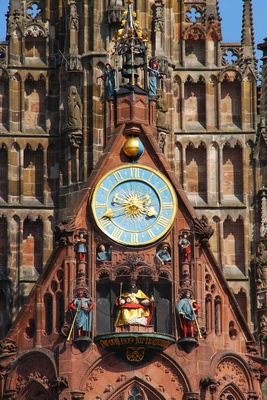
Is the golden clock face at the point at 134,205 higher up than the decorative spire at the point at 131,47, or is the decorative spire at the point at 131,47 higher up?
the decorative spire at the point at 131,47

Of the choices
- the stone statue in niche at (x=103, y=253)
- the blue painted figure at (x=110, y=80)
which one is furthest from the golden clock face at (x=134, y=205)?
the blue painted figure at (x=110, y=80)

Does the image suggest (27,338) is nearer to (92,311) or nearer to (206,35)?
(92,311)

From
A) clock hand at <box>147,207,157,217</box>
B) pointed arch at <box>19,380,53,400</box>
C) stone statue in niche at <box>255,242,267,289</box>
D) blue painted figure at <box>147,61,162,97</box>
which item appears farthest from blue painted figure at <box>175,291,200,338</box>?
blue painted figure at <box>147,61,162,97</box>

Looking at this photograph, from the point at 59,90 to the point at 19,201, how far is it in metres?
2.85

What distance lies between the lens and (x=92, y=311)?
5147 cm

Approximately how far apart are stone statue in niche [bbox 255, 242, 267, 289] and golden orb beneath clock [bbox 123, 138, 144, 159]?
17.0ft

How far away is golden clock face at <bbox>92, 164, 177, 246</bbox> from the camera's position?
51906 mm

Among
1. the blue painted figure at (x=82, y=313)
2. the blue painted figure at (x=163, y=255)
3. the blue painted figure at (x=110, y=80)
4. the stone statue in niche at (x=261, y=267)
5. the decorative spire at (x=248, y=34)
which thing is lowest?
the blue painted figure at (x=82, y=313)

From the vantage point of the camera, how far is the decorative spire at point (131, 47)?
53219mm

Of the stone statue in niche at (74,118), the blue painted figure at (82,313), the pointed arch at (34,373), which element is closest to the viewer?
the blue painted figure at (82,313)

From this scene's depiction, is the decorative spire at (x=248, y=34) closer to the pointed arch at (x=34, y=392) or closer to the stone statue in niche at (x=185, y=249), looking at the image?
the stone statue in niche at (x=185, y=249)

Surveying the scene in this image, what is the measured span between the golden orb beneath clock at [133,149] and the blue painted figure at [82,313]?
130 inches

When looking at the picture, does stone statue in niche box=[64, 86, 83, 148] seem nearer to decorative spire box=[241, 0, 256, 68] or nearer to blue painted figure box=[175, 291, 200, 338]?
decorative spire box=[241, 0, 256, 68]

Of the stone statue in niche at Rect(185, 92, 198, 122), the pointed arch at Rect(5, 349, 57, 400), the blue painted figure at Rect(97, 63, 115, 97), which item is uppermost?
the stone statue in niche at Rect(185, 92, 198, 122)
